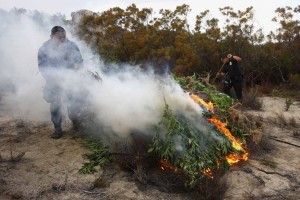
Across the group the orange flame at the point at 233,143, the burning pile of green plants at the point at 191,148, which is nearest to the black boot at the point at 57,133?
the burning pile of green plants at the point at 191,148

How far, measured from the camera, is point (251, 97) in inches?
360

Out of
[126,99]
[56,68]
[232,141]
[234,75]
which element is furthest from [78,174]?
[234,75]

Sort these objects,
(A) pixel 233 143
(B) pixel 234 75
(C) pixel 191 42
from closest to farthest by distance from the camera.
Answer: (A) pixel 233 143, (B) pixel 234 75, (C) pixel 191 42

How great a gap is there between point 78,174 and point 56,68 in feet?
6.86

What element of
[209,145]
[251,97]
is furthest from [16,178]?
[251,97]

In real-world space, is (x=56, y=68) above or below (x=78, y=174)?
above

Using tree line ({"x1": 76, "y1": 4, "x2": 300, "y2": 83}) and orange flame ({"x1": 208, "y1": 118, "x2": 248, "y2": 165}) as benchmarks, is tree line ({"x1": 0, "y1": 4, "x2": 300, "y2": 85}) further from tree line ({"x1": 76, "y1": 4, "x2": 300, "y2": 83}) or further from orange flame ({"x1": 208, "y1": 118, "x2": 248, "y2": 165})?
orange flame ({"x1": 208, "y1": 118, "x2": 248, "y2": 165})

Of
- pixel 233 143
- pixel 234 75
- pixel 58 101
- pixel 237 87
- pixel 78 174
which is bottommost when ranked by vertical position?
pixel 78 174

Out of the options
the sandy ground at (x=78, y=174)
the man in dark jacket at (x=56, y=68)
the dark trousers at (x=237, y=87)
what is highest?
the man in dark jacket at (x=56, y=68)

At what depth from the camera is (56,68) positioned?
5.92 m

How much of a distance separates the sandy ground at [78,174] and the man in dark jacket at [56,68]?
1.66 feet

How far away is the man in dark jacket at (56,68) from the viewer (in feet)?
19.2

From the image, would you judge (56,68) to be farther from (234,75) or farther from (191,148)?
(234,75)

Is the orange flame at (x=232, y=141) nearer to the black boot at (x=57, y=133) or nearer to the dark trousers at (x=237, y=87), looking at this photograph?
the black boot at (x=57, y=133)
